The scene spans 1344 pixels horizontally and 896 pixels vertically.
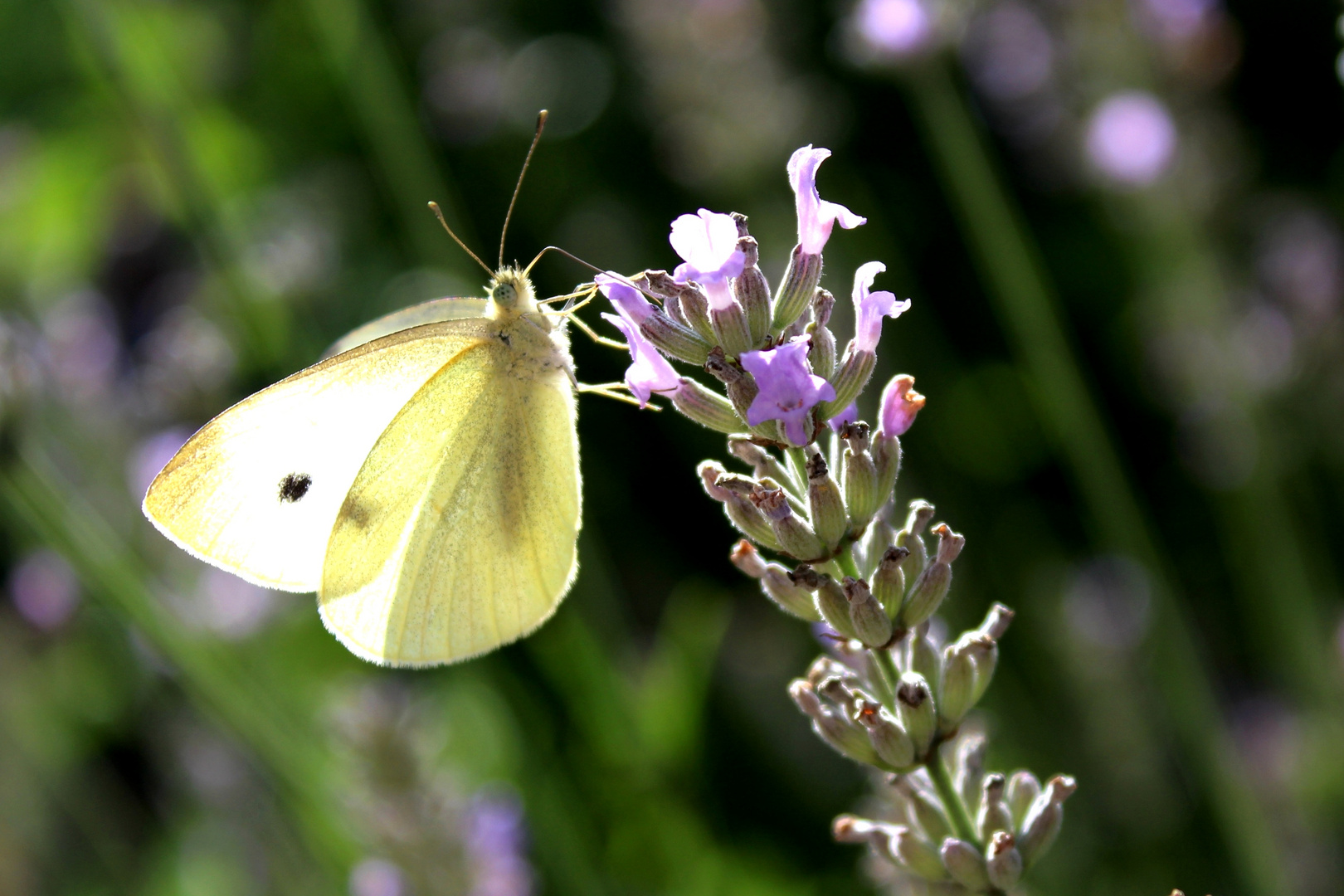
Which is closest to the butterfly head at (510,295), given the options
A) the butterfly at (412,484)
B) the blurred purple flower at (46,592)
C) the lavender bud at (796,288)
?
the butterfly at (412,484)

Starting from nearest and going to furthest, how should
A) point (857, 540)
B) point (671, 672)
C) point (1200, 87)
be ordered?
point (857, 540) < point (671, 672) < point (1200, 87)

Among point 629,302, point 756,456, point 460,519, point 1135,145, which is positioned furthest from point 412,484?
point 1135,145

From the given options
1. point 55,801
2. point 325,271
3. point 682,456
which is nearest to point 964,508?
point 682,456

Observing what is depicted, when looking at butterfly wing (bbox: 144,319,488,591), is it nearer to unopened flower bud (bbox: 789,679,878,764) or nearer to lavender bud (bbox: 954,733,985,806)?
unopened flower bud (bbox: 789,679,878,764)

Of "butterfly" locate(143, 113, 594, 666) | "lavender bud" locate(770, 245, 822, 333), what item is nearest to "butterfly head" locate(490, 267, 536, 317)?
"butterfly" locate(143, 113, 594, 666)

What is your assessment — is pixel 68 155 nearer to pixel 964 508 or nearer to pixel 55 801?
pixel 55 801

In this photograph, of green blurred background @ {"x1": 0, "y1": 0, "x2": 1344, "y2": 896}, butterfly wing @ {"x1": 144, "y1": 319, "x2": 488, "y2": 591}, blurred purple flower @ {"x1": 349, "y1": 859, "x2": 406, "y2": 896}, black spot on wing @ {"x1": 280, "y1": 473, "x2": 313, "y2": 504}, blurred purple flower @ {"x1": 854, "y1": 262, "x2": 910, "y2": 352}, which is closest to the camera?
blurred purple flower @ {"x1": 854, "y1": 262, "x2": 910, "y2": 352}
